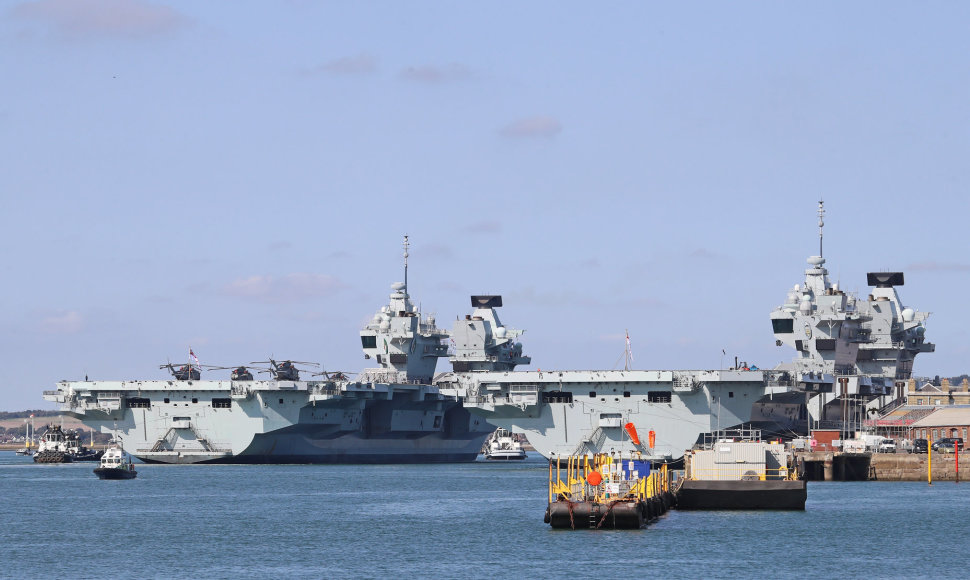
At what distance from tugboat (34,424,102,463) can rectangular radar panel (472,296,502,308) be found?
3846 cm

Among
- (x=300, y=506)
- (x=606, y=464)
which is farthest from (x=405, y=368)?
(x=606, y=464)

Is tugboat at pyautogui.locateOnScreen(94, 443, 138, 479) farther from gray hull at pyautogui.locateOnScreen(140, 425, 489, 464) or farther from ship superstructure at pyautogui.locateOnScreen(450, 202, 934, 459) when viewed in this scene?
ship superstructure at pyautogui.locateOnScreen(450, 202, 934, 459)

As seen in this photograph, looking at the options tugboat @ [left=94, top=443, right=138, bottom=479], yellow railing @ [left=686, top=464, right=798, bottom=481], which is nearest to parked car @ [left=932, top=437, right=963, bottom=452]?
yellow railing @ [left=686, top=464, right=798, bottom=481]

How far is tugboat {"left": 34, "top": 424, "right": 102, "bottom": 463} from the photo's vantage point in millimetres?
119688

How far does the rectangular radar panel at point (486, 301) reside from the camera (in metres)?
102

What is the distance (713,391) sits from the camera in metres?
76.8

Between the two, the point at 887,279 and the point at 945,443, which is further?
the point at 887,279

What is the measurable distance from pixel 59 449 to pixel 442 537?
8268cm

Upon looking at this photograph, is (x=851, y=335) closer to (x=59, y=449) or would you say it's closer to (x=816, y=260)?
(x=816, y=260)

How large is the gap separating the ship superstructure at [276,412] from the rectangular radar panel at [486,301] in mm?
4308

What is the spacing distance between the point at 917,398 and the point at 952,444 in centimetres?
2858

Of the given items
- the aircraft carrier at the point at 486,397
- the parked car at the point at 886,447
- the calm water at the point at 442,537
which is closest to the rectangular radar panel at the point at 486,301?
the aircraft carrier at the point at 486,397

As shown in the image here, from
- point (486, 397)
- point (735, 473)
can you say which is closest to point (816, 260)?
point (486, 397)

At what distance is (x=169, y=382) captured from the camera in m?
86.4
